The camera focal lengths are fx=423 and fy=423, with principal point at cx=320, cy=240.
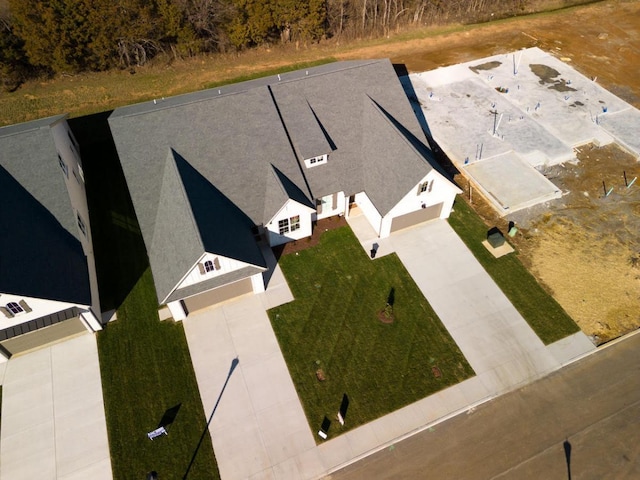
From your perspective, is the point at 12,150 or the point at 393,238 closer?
the point at 12,150

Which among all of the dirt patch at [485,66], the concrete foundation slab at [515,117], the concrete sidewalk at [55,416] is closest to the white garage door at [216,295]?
the concrete sidewalk at [55,416]

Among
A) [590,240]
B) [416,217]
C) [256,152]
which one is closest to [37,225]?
[256,152]

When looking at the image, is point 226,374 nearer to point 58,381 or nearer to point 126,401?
point 126,401

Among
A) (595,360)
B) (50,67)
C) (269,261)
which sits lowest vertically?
(595,360)

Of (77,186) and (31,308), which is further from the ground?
(77,186)

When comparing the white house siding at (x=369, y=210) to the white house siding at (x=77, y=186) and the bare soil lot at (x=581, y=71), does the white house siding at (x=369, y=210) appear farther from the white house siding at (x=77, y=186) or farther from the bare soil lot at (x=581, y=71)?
the white house siding at (x=77, y=186)

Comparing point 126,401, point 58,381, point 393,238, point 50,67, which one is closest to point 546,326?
point 393,238

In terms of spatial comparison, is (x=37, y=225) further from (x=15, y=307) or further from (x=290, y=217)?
(x=290, y=217)
